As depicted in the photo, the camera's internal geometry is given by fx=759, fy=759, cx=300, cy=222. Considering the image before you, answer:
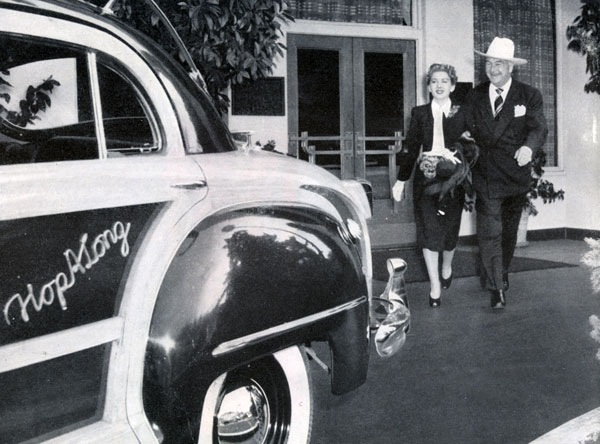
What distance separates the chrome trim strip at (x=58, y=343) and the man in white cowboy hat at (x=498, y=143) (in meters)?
3.96

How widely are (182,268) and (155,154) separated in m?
0.35

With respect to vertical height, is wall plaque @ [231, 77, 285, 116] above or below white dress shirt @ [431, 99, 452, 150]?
above

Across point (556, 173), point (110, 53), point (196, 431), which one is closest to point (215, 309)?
point (196, 431)

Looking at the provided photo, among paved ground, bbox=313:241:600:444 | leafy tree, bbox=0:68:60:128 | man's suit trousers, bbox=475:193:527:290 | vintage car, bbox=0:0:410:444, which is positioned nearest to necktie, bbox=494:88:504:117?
man's suit trousers, bbox=475:193:527:290

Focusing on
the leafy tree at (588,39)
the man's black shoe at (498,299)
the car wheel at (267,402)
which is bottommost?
the man's black shoe at (498,299)

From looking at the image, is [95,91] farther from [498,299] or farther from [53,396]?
[498,299]

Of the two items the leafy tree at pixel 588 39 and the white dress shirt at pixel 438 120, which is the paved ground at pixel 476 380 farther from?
the leafy tree at pixel 588 39

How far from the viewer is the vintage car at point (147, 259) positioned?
1.78 m

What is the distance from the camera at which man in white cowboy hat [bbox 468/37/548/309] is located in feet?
17.7

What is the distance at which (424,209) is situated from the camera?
18.5 feet

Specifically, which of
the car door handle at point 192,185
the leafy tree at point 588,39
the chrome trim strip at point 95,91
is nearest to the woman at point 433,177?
the leafy tree at point 588,39

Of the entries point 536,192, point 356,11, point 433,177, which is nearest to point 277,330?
point 433,177

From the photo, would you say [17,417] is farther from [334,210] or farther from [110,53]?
[334,210]

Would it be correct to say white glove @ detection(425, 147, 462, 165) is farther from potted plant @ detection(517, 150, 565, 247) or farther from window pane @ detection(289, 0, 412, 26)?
potted plant @ detection(517, 150, 565, 247)
